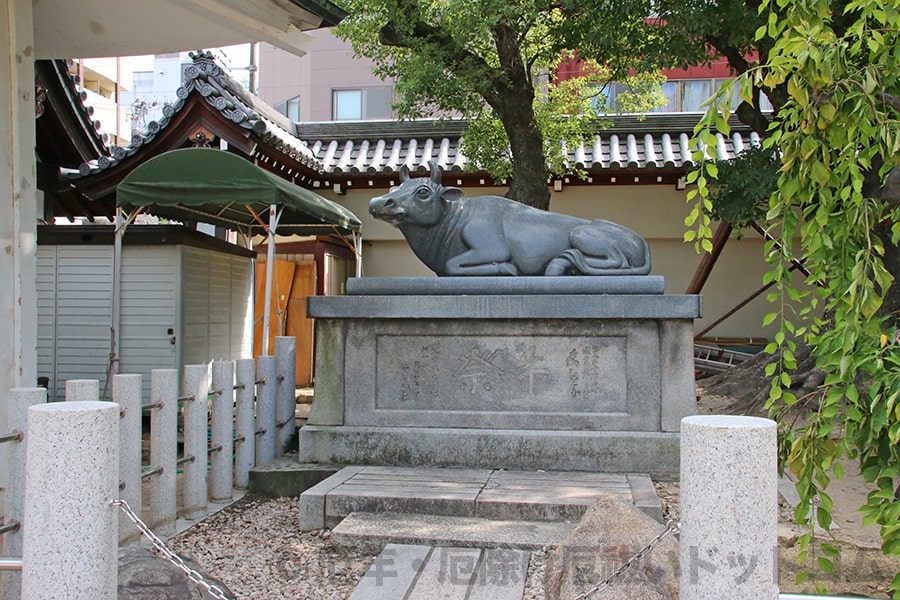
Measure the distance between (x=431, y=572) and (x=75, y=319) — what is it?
7146mm

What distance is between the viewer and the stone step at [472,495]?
188 inches

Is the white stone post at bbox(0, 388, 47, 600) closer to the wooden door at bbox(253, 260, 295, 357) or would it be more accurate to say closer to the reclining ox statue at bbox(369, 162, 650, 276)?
the reclining ox statue at bbox(369, 162, 650, 276)

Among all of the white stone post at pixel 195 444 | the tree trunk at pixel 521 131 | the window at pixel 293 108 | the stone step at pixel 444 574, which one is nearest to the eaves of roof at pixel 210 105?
the tree trunk at pixel 521 131

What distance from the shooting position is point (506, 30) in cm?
836

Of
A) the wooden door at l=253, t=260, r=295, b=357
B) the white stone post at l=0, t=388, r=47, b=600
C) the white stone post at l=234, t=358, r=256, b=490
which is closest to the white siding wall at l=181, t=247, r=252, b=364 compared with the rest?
the wooden door at l=253, t=260, r=295, b=357

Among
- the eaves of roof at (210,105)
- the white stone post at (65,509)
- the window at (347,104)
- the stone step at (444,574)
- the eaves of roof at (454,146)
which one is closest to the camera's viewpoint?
the white stone post at (65,509)

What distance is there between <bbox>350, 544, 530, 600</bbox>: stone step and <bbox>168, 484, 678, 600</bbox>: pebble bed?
0.36 feet

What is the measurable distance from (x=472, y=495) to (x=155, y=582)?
7.28 ft

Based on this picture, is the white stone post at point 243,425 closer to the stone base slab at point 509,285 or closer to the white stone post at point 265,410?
the white stone post at point 265,410

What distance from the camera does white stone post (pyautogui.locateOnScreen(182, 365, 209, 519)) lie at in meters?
5.35

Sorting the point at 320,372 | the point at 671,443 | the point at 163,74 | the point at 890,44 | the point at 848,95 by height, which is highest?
the point at 163,74

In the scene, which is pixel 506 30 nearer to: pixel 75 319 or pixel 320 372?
pixel 320 372

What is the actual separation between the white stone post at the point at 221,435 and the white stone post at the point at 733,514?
13.4 ft

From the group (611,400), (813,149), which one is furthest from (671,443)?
(813,149)
